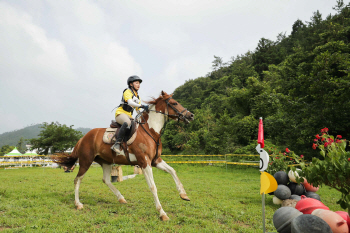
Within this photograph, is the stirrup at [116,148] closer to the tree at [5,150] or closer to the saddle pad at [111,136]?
the saddle pad at [111,136]

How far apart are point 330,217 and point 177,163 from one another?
19098 millimetres

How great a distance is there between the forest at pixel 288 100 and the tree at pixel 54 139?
17.5 meters

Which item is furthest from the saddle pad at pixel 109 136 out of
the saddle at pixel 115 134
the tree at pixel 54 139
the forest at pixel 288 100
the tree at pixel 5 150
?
the tree at pixel 5 150

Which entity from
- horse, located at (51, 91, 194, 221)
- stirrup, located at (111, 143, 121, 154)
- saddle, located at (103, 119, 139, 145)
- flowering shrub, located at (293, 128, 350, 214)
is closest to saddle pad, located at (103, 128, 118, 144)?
saddle, located at (103, 119, 139, 145)

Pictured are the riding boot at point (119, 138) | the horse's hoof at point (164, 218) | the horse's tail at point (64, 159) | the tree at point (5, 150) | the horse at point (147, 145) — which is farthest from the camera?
the tree at point (5, 150)

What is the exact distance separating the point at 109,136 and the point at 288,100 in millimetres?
12599

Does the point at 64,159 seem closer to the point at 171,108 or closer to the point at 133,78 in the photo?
the point at 133,78

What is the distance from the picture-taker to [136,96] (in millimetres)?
5879

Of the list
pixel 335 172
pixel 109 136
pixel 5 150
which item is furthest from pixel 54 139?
pixel 5 150

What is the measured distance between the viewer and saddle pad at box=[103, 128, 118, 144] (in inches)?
230

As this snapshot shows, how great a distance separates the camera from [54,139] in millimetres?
36438

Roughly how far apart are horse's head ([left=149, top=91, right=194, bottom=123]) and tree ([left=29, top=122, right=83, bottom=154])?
1359 inches

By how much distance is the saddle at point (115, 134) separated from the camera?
5488 millimetres

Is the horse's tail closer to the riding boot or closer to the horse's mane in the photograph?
the riding boot
